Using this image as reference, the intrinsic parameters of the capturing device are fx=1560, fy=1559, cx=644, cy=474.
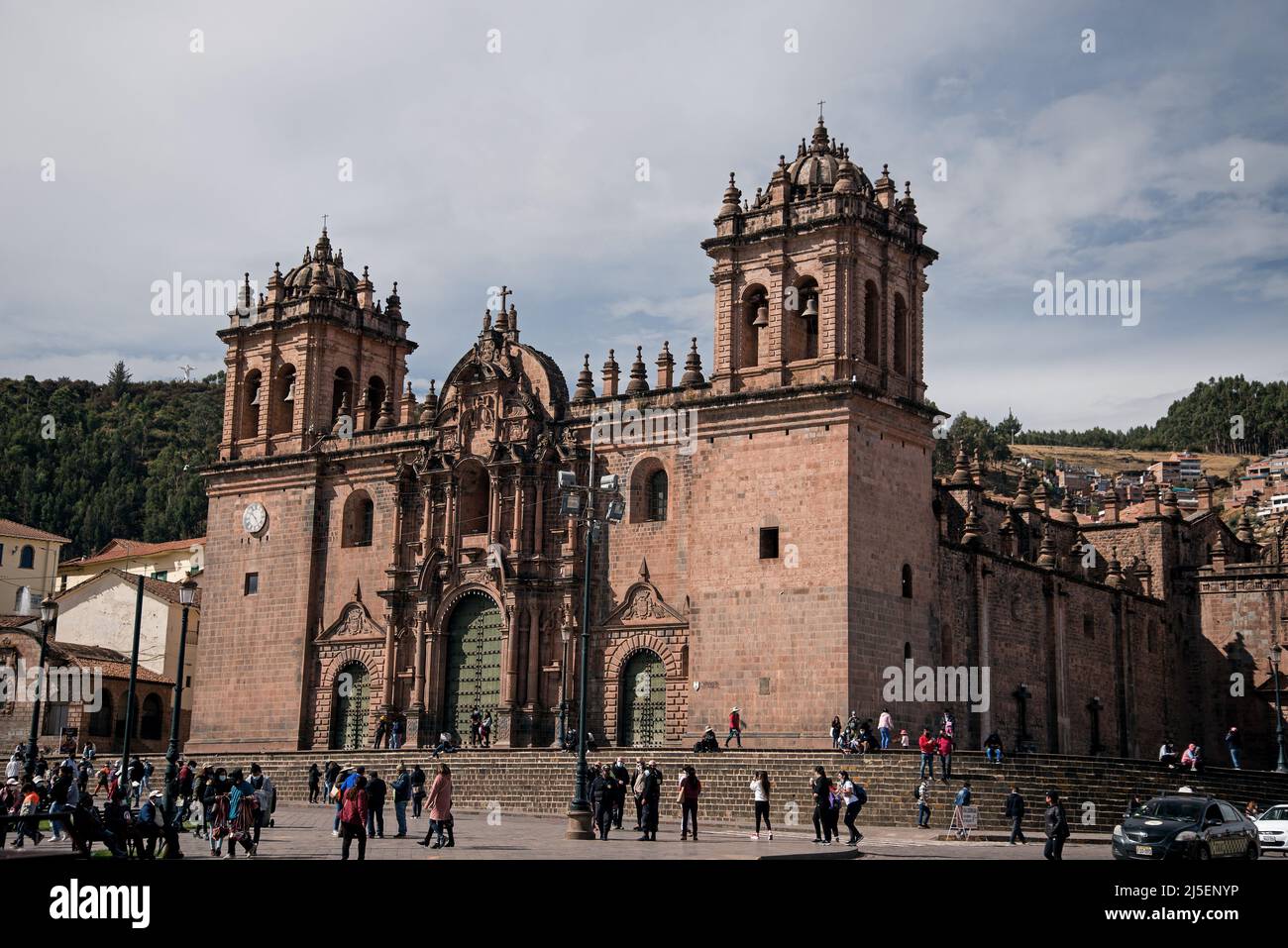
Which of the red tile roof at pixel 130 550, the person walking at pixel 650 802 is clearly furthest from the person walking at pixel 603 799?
the red tile roof at pixel 130 550

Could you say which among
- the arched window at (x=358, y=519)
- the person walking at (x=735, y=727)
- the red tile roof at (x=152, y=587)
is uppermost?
the arched window at (x=358, y=519)

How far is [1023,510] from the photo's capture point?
4981cm

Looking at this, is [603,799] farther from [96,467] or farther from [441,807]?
[96,467]

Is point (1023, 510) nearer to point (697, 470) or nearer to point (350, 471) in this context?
point (697, 470)

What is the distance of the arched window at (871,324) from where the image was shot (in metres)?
39.3

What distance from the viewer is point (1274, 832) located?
1101 inches

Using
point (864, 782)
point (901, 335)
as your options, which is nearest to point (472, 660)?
point (864, 782)

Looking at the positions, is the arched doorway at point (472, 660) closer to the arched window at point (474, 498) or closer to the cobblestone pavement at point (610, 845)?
the arched window at point (474, 498)

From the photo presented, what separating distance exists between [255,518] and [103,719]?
30.4 feet

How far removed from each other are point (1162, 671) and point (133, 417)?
92427 mm

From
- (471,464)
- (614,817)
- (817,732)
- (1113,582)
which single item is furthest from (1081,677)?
(614,817)

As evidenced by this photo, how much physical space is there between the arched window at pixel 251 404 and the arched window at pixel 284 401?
39.3 inches

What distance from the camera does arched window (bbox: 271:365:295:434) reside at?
161 ft

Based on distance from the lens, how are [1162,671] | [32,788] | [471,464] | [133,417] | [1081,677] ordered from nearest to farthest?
[32,788]
[471,464]
[1081,677]
[1162,671]
[133,417]
